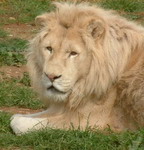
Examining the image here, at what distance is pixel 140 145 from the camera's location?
18.6 feet

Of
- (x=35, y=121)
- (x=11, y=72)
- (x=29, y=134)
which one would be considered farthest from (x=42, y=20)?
(x=11, y=72)

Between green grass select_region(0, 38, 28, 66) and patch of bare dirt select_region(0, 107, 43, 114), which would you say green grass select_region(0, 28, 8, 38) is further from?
patch of bare dirt select_region(0, 107, 43, 114)

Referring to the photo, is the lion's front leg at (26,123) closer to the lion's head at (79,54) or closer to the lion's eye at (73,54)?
the lion's head at (79,54)

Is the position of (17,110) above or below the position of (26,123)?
below

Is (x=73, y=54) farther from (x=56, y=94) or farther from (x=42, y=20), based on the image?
(x=42, y=20)

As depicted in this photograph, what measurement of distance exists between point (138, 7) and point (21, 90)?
755cm

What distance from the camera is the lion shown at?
6332mm

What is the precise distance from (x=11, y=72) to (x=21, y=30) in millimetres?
3570

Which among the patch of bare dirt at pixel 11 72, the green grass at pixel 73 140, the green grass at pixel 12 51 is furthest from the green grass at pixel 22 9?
the green grass at pixel 73 140

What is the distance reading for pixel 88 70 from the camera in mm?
6387

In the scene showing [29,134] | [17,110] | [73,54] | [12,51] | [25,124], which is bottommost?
[12,51]

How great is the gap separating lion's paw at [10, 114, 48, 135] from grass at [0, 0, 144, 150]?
10cm

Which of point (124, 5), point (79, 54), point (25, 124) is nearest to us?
point (79, 54)

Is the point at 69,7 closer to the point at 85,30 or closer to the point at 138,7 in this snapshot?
the point at 85,30
